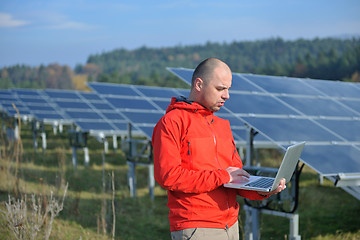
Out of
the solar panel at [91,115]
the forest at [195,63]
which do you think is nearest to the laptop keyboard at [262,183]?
the solar panel at [91,115]

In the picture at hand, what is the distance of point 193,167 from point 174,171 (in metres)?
0.18

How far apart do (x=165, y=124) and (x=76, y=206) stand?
5.69 m

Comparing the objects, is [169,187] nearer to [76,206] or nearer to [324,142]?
[324,142]

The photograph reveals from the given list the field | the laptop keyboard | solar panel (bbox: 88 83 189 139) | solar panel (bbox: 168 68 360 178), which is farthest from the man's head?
solar panel (bbox: 88 83 189 139)

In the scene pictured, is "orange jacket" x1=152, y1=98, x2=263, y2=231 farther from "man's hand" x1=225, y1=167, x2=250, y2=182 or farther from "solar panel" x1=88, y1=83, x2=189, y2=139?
"solar panel" x1=88, y1=83, x2=189, y2=139

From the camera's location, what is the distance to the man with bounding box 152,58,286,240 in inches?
98.8

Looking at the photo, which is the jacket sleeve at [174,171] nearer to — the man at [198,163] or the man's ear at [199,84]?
the man at [198,163]

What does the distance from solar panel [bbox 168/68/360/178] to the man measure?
2.34 meters

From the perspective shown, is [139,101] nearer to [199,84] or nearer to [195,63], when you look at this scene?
[199,84]

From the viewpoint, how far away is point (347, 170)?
4910mm

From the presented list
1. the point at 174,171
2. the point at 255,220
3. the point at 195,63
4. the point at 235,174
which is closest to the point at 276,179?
the point at 235,174

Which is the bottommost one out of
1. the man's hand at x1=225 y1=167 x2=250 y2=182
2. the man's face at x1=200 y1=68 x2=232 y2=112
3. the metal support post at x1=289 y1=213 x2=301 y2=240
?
the metal support post at x1=289 y1=213 x2=301 y2=240

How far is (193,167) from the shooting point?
8.59ft

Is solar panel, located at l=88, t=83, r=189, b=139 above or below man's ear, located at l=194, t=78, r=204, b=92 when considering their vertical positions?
below
